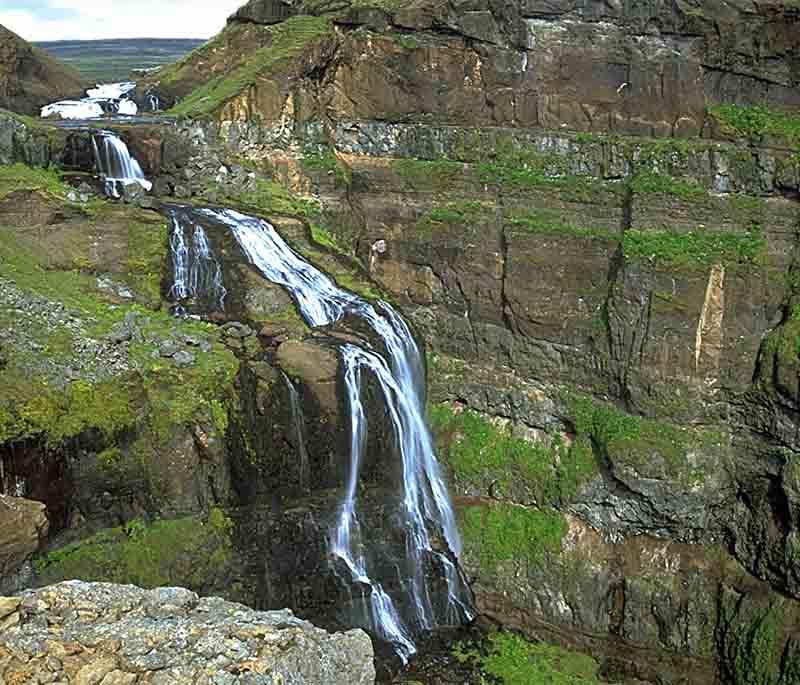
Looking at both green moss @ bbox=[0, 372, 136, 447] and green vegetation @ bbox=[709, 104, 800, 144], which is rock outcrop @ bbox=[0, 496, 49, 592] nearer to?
green moss @ bbox=[0, 372, 136, 447]

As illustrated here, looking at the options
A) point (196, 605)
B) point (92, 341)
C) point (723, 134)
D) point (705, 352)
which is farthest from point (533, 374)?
point (196, 605)

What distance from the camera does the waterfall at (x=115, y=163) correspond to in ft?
73.7

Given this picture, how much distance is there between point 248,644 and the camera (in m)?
7.98

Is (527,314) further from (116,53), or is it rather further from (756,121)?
(116,53)

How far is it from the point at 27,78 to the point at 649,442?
2518 centimetres

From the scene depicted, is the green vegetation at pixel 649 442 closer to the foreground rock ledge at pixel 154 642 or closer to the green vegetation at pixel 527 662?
the green vegetation at pixel 527 662

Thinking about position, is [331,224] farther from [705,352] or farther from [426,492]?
[705,352]

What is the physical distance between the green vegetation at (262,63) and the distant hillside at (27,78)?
7.58 m

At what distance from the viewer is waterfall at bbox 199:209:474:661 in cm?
1838

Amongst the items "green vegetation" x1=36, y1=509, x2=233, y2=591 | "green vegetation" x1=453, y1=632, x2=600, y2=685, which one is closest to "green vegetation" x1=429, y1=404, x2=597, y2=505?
"green vegetation" x1=453, y1=632, x2=600, y2=685

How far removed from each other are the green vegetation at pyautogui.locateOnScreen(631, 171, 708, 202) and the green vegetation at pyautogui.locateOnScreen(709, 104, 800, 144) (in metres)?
2.39

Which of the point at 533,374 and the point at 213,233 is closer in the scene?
the point at 213,233

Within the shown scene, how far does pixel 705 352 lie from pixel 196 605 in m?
15.0

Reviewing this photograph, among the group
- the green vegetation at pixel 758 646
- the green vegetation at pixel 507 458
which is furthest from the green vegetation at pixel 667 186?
the green vegetation at pixel 758 646
